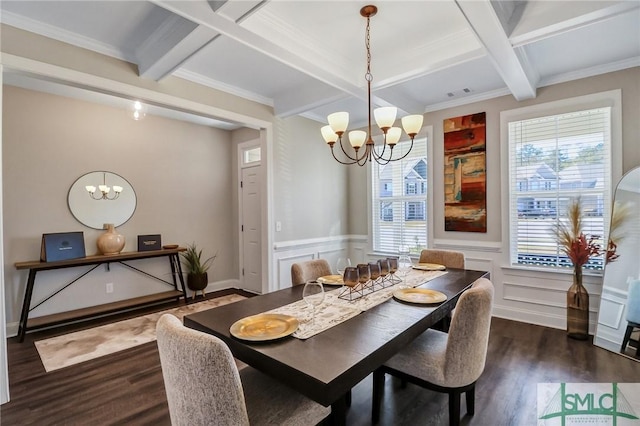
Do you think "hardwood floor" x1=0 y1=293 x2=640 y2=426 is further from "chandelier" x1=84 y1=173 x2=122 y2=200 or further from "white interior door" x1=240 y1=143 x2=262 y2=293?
"white interior door" x1=240 y1=143 x2=262 y2=293

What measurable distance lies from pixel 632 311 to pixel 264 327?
3.25m

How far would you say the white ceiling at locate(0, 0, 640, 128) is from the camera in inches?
80.8

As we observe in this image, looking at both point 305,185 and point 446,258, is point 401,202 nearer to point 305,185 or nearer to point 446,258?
point 305,185

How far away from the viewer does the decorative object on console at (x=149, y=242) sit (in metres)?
4.36

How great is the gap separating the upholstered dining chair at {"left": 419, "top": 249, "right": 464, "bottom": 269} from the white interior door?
2.77 metres

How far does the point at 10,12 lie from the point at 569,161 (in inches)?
195

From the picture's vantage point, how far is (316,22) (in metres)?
2.37

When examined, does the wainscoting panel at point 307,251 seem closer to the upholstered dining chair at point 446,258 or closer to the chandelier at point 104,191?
the upholstered dining chair at point 446,258

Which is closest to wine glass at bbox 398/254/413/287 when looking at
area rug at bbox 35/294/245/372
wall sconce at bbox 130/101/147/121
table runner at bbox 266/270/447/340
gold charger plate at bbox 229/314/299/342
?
table runner at bbox 266/270/447/340

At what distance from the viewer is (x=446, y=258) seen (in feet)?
9.74

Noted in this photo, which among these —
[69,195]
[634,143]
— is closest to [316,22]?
[634,143]

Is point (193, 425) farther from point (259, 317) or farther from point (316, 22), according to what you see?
Result: point (316, 22)

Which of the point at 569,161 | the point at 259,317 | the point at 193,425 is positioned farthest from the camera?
the point at 569,161

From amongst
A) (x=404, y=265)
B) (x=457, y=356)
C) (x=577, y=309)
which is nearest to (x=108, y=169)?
(x=404, y=265)
